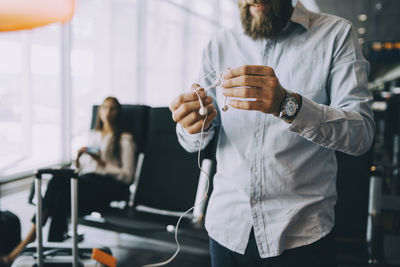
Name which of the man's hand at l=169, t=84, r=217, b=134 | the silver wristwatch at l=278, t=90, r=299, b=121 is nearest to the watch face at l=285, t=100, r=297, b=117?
the silver wristwatch at l=278, t=90, r=299, b=121

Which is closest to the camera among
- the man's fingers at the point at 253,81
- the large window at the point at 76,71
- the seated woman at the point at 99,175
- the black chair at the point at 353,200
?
the man's fingers at the point at 253,81

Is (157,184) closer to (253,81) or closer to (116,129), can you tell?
(116,129)

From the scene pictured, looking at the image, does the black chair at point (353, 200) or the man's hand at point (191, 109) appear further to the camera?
the black chair at point (353, 200)

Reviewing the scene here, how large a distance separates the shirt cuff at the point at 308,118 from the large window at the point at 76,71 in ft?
8.87

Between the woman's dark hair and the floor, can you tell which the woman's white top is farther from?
the floor

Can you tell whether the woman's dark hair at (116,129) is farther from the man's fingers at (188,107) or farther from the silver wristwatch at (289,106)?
the silver wristwatch at (289,106)

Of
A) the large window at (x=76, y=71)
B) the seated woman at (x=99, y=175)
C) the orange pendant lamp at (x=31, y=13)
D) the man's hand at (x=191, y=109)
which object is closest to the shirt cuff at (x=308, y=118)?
the man's hand at (x=191, y=109)

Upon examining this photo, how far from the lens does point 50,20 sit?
3.21 ft

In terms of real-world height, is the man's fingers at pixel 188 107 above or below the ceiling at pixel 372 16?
below

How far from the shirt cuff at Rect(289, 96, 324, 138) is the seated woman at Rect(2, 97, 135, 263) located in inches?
82.5

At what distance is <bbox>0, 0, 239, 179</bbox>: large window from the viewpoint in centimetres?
395

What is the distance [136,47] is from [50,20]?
475 cm

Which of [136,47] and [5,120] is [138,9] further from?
[5,120]

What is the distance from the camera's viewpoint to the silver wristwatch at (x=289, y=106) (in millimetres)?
749
